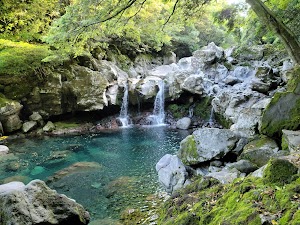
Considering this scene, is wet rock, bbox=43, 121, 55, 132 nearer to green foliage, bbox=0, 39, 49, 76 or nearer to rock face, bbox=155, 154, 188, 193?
green foliage, bbox=0, 39, 49, 76

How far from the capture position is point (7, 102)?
1827 cm

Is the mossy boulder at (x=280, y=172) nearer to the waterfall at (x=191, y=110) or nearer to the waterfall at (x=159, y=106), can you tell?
the waterfall at (x=191, y=110)

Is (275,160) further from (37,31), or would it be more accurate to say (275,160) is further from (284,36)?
(37,31)

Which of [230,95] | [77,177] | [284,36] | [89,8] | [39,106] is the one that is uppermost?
[89,8]

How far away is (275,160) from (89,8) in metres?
7.79

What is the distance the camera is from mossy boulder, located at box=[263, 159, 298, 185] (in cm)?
360

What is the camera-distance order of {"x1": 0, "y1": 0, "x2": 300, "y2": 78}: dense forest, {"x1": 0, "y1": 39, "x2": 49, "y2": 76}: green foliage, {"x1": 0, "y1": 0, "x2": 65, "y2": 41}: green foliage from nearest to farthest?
{"x1": 0, "y1": 0, "x2": 300, "y2": 78}: dense forest
{"x1": 0, "y1": 39, "x2": 49, "y2": 76}: green foliage
{"x1": 0, "y1": 0, "x2": 65, "y2": 41}: green foliage

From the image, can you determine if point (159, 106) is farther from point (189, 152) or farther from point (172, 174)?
point (172, 174)

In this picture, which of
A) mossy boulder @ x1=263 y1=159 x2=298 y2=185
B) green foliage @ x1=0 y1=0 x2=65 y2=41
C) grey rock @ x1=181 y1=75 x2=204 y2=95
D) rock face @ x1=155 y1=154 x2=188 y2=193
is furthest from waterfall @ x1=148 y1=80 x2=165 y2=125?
mossy boulder @ x1=263 y1=159 x2=298 y2=185

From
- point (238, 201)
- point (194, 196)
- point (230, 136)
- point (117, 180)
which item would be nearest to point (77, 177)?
point (117, 180)

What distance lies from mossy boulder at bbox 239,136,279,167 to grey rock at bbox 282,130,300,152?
0.47 m

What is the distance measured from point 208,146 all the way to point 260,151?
1818mm

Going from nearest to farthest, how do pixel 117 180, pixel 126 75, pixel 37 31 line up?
pixel 117 180, pixel 37 31, pixel 126 75

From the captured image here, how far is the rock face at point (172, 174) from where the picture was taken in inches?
346
